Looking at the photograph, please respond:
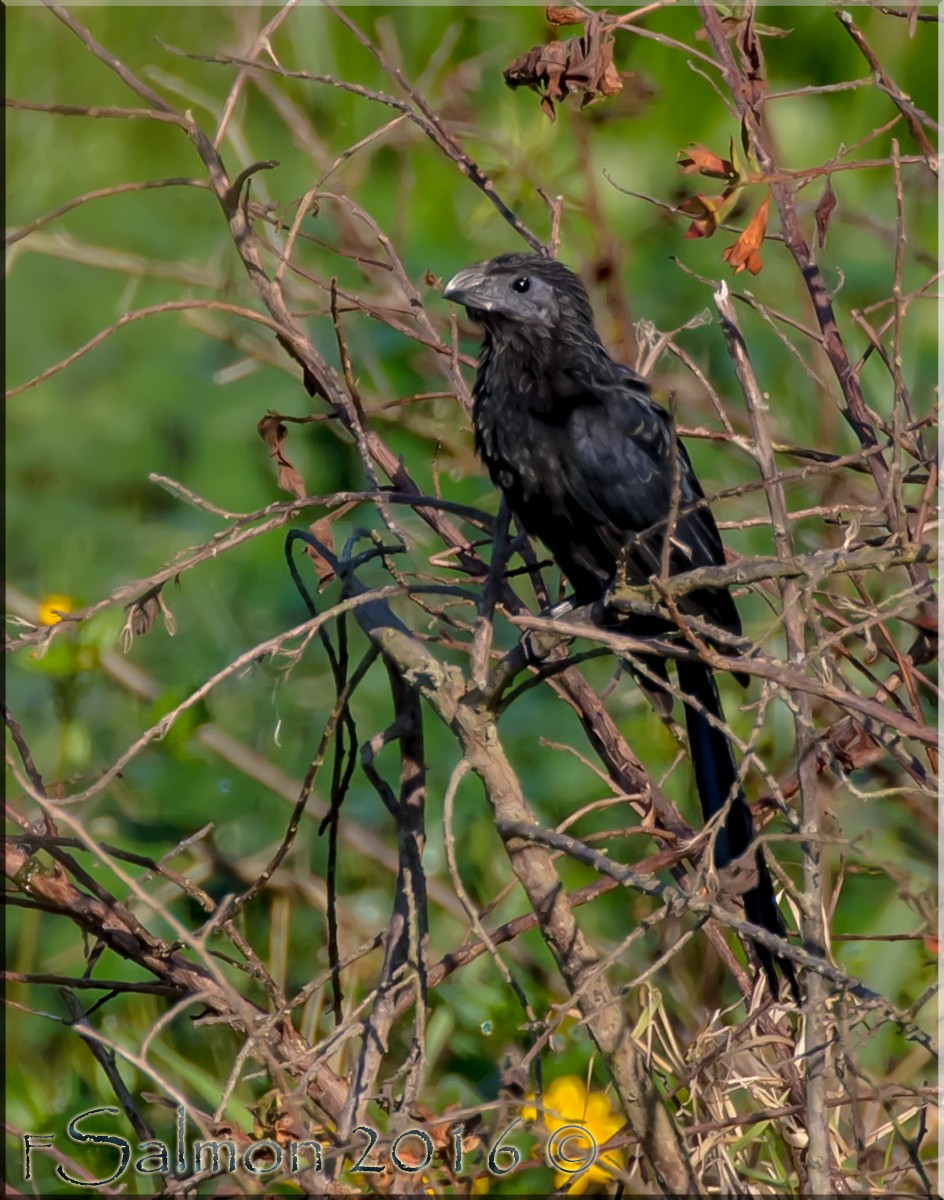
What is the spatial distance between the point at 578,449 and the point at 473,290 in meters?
0.35

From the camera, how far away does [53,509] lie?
562 cm

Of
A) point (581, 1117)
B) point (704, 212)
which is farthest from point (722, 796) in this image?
point (704, 212)

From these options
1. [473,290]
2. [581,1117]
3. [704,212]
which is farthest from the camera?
[473,290]

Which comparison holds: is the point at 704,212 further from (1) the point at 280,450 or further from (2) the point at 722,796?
(2) the point at 722,796

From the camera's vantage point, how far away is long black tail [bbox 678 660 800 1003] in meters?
2.12

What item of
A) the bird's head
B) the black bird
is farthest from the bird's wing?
the bird's head

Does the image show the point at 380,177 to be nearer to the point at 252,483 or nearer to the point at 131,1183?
the point at 252,483

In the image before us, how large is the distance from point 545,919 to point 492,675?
0.29 meters

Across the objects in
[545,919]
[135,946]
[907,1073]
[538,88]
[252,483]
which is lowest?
[907,1073]

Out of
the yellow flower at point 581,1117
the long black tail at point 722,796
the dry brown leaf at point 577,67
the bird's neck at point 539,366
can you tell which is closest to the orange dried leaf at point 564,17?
the dry brown leaf at point 577,67

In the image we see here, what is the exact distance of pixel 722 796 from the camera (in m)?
2.59

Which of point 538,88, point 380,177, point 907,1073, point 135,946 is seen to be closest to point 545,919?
point 135,946

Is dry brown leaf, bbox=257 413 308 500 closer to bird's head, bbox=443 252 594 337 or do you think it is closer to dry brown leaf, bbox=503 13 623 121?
bird's head, bbox=443 252 594 337

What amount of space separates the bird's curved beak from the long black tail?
0.75 metres
